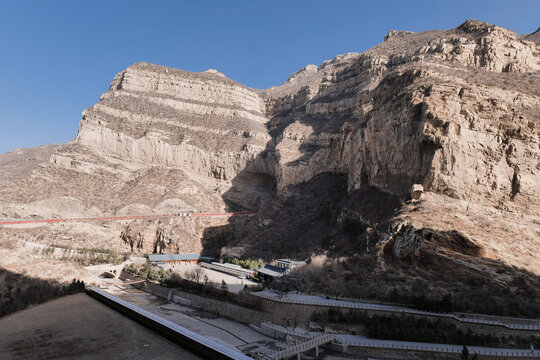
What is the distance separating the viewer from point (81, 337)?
12.7m

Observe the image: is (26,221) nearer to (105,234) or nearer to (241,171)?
(105,234)

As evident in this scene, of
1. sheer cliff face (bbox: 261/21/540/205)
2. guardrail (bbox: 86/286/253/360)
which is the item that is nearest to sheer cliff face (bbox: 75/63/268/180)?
sheer cliff face (bbox: 261/21/540/205)

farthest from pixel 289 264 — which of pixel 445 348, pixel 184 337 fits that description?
pixel 184 337

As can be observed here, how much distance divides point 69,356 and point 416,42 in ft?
224

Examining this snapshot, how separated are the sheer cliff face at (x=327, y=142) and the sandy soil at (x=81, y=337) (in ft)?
67.6

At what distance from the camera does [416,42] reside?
59.6 metres

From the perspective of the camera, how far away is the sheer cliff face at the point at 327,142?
26.8 m

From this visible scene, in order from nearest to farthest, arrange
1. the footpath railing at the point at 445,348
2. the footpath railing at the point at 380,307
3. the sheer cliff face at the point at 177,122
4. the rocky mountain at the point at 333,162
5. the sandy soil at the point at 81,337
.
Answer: the sandy soil at the point at 81,337 → the footpath railing at the point at 445,348 → the footpath railing at the point at 380,307 → the rocky mountain at the point at 333,162 → the sheer cliff face at the point at 177,122

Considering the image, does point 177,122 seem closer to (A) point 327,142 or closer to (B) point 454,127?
(A) point 327,142

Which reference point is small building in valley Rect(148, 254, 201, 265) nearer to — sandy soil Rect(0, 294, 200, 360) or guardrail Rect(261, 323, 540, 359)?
sandy soil Rect(0, 294, 200, 360)

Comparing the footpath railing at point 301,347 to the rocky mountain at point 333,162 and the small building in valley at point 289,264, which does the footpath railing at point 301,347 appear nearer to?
the rocky mountain at point 333,162

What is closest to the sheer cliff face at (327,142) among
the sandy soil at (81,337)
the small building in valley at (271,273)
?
the small building in valley at (271,273)

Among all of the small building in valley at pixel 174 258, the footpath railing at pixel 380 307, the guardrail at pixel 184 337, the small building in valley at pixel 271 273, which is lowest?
the small building in valley at pixel 174 258

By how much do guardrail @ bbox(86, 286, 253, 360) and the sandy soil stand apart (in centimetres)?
22
